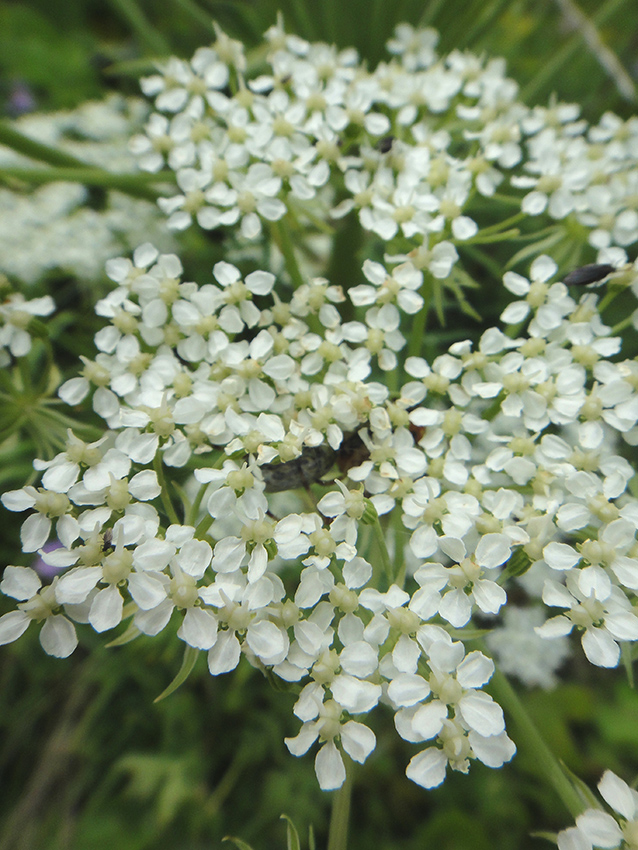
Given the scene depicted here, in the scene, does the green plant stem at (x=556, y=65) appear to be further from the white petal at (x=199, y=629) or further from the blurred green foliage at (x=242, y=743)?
the white petal at (x=199, y=629)

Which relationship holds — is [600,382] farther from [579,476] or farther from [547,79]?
[547,79]

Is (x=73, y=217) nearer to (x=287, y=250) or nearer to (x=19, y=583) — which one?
(x=287, y=250)

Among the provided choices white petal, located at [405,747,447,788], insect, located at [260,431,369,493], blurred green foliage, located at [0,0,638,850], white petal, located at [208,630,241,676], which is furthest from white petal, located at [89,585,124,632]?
blurred green foliage, located at [0,0,638,850]

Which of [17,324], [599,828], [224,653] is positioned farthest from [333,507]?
[17,324]

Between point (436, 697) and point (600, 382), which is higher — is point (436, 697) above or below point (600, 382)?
below

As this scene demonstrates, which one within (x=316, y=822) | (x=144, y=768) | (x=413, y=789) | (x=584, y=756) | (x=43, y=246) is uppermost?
(x=43, y=246)

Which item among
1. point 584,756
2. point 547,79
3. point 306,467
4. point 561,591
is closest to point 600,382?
point 561,591

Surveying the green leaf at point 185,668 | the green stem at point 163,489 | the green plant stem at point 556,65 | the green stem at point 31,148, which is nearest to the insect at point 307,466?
the green stem at point 163,489
